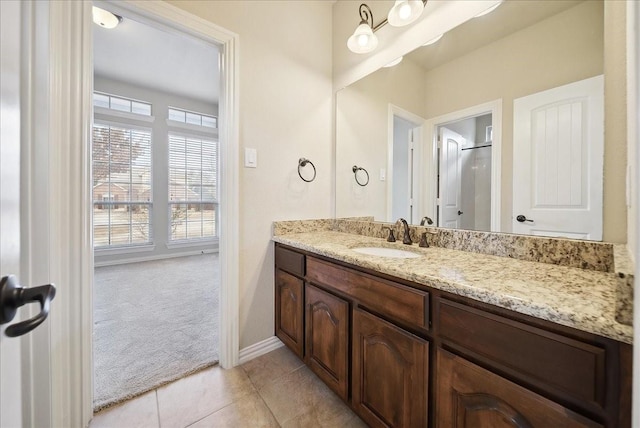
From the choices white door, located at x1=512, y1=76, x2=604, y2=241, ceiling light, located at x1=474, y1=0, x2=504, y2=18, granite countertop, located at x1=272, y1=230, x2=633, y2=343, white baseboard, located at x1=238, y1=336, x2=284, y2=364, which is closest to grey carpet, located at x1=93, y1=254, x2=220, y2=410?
white baseboard, located at x1=238, y1=336, x2=284, y2=364

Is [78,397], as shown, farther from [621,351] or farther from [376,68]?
[376,68]

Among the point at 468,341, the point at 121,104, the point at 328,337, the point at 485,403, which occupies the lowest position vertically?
the point at 328,337

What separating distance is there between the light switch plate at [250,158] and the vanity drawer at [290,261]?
1.86 feet

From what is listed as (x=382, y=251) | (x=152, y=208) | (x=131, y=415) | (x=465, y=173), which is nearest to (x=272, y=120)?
(x=382, y=251)

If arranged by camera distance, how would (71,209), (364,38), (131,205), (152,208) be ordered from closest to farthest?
(71,209) → (364,38) → (131,205) → (152,208)

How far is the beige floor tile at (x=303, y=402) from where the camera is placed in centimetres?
122

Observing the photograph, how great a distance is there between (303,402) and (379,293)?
819mm

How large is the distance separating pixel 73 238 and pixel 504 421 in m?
1.71

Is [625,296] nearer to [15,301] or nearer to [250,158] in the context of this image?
[15,301]

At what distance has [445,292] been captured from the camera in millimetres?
792

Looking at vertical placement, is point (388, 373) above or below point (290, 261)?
below

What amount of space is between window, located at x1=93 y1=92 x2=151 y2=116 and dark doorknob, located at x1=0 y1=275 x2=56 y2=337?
15.4ft

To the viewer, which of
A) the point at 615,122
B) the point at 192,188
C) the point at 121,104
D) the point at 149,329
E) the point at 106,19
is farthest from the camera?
the point at 192,188

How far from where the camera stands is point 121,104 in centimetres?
396
